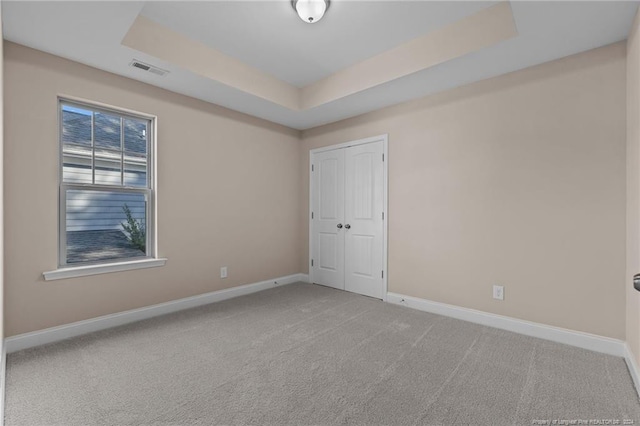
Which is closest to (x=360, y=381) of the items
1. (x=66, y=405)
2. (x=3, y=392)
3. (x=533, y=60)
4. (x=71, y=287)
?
(x=66, y=405)

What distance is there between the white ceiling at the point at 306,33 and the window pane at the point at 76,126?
1.52 feet

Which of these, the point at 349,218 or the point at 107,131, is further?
the point at 349,218

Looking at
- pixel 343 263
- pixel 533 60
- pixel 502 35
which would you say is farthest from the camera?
pixel 343 263

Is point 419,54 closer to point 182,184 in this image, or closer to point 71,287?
point 182,184

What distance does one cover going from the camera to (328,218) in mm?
4602

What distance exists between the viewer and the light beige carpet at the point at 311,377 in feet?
5.58

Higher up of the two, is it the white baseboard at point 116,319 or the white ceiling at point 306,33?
the white ceiling at point 306,33

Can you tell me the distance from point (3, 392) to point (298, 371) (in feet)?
5.97

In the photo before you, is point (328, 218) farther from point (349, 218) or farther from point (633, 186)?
point (633, 186)

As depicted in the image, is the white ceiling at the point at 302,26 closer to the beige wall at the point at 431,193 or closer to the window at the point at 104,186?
the beige wall at the point at 431,193

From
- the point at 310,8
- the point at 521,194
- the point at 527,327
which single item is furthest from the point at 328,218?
the point at 310,8

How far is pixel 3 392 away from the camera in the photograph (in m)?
1.85

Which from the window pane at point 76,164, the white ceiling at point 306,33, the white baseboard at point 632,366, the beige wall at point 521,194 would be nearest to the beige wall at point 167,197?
the window pane at point 76,164

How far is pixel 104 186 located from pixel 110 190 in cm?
7
